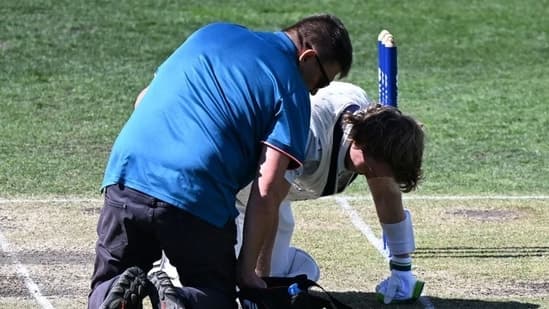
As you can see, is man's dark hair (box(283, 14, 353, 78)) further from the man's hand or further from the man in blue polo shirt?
the man's hand

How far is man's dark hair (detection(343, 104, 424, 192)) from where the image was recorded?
5.97 metres

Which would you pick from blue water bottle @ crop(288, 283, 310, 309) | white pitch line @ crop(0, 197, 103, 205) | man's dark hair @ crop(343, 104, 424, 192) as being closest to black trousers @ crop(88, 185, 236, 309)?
blue water bottle @ crop(288, 283, 310, 309)

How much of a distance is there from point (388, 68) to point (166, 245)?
261 centimetres

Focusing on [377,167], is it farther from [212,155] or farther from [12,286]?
[12,286]

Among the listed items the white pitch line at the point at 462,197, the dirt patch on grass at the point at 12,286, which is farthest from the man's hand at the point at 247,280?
the white pitch line at the point at 462,197

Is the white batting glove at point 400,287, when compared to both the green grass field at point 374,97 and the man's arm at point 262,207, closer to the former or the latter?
the green grass field at point 374,97

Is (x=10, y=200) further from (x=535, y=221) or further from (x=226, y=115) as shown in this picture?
(x=226, y=115)

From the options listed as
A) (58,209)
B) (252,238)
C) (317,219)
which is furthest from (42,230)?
(252,238)

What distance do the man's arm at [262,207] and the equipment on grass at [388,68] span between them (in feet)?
7.42

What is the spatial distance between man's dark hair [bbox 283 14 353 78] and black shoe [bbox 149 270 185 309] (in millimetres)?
1123

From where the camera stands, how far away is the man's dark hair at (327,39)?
18.0 ft

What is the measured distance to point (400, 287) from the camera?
22.6 ft

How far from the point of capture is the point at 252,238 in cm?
543

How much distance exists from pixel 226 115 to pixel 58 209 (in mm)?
3804
